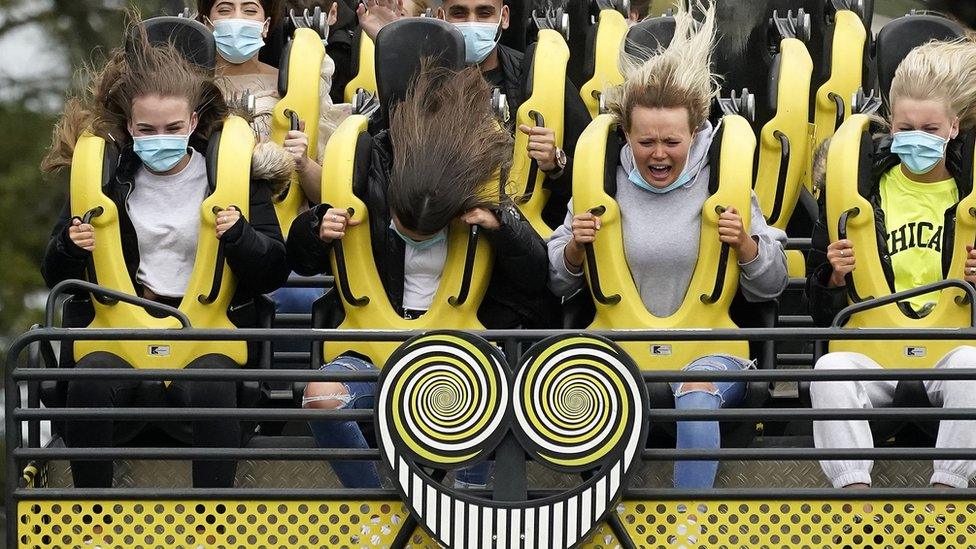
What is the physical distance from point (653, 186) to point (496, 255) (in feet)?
1.57

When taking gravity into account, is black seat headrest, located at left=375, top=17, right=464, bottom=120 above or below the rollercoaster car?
above

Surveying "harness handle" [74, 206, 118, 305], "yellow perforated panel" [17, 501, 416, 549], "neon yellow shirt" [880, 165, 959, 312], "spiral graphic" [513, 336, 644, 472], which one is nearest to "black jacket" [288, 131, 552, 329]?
"harness handle" [74, 206, 118, 305]

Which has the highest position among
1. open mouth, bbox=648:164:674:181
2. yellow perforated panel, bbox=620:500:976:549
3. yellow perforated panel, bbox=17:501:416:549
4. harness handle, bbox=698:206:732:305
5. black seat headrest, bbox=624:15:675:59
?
black seat headrest, bbox=624:15:675:59

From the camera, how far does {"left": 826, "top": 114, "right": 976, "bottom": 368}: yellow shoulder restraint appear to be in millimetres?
5223

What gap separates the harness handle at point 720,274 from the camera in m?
5.27

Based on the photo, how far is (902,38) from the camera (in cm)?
603

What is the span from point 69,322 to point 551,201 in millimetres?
1587

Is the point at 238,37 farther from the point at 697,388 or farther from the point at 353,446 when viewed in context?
the point at 697,388

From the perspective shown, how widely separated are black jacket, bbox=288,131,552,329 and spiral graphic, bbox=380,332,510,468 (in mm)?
718

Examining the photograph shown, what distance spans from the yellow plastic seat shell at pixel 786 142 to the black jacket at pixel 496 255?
1016 millimetres

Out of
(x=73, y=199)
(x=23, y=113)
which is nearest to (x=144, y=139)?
(x=73, y=199)

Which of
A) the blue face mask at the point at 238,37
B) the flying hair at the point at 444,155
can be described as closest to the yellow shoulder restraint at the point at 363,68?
the blue face mask at the point at 238,37

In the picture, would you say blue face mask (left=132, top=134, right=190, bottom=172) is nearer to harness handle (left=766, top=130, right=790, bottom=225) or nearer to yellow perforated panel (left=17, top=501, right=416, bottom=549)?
yellow perforated panel (left=17, top=501, right=416, bottom=549)

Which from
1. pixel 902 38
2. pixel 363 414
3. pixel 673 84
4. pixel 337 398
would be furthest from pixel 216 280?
pixel 902 38
